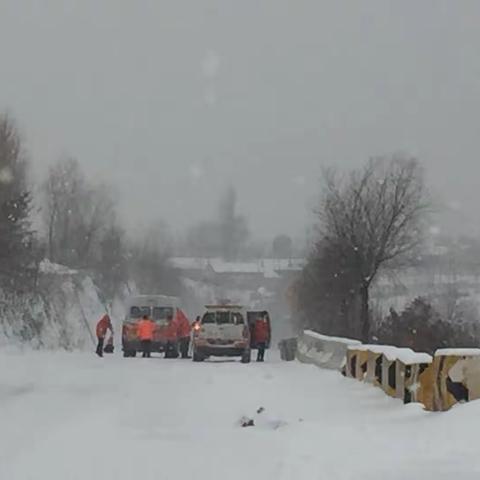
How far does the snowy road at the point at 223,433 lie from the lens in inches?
372

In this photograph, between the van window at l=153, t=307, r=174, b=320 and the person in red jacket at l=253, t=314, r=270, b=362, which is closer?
the person in red jacket at l=253, t=314, r=270, b=362

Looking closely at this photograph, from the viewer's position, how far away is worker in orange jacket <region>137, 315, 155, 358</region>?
112 ft

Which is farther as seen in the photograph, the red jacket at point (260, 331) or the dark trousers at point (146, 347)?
the red jacket at point (260, 331)

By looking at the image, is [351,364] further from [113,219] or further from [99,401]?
[113,219]

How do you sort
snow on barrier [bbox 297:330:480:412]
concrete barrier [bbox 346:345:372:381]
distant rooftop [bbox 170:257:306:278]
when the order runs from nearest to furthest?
snow on barrier [bbox 297:330:480:412] → concrete barrier [bbox 346:345:372:381] → distant rooftop [bbox 170:257:306:278]

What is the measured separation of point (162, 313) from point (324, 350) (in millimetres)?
10172

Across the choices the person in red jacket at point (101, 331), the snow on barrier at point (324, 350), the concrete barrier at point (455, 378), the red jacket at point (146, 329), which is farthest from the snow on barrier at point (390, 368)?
the person in red jacket at point (101, 331)

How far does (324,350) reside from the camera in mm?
30219

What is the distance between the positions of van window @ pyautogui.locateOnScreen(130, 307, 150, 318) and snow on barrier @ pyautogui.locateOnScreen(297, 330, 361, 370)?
6.24m

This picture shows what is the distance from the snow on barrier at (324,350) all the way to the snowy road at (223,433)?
6.64m

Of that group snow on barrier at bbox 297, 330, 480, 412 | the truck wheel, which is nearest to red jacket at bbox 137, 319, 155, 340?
the truck wheel

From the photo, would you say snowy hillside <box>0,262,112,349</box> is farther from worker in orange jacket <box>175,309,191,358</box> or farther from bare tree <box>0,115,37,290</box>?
worker in orange jacket <box>175,309,191,358</box>

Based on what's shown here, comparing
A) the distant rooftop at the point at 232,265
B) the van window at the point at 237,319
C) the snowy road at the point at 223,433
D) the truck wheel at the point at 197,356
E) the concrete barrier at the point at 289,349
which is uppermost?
the distant rooftop at the point at 232,265

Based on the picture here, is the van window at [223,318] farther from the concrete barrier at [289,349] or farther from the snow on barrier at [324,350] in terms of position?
the concrete barrier at [289,349]
